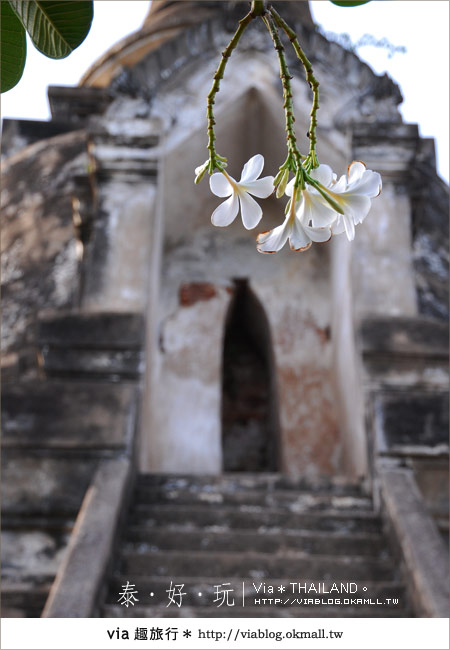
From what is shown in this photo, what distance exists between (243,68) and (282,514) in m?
3.28

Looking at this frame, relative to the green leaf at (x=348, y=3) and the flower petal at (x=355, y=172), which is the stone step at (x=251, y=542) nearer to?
the flower petal at (x=355, y=172)

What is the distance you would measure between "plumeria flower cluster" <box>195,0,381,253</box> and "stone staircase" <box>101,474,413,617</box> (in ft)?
7.58

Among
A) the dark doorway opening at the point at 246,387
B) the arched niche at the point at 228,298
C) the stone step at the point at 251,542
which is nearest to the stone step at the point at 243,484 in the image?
the stone step at the point at 251,542

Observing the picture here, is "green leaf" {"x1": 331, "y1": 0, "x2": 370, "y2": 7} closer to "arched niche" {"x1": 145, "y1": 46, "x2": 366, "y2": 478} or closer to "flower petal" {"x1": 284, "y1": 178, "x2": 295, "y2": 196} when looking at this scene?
"flower petal" {"x1": 284, "y1": 178, "x2": 295, "y2": 196}

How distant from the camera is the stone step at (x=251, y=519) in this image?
4133mm

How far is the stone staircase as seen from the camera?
11.3 ft

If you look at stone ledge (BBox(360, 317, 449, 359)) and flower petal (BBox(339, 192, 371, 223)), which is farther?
stone ledge (BBox(360, 317, 449, 359))

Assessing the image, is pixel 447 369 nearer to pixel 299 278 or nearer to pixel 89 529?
pixel 299 278

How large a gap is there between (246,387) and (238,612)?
11.5 feet

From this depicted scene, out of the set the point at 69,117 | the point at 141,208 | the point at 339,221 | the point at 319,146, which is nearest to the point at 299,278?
the point at 319,146

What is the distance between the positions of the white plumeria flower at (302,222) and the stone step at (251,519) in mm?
2939

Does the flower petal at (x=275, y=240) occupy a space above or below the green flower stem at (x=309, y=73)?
below

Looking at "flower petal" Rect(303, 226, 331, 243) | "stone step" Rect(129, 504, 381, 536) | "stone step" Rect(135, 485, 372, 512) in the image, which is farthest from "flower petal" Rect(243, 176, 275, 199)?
"stone step" Rect(135, 485, 372, 512)

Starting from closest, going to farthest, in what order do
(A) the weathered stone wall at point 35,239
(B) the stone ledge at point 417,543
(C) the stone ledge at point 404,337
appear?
(B) the stone ledge at point 417,543, (C) the stone ledge at point 404,337, (A) the weathered stone wall at point 35,239
